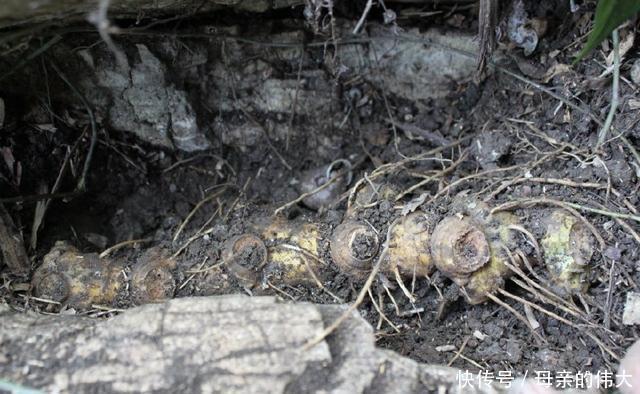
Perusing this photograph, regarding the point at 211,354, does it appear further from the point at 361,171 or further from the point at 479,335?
the point at 361,171

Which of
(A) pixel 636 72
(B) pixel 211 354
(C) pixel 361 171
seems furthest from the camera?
(C) pixel 361 171

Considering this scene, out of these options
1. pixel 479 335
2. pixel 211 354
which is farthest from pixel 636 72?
pixel 211 354

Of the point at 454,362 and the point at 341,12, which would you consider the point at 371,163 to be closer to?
the point at 341,12

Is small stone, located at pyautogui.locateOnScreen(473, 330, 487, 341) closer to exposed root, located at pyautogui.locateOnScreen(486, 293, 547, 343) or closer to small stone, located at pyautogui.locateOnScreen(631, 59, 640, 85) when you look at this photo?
exposed root, located at pyautogui.locateOnScreen(486, 293, 547, 343)

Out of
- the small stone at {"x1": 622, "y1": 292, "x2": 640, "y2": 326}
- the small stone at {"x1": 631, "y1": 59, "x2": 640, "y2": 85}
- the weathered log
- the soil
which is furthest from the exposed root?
the small stone at {"x1": 631, "y1": 59, "x2": 640, "y2": 85}

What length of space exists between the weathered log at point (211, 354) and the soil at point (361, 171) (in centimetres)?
30

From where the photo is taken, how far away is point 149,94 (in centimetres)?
166

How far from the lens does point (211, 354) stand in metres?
1.06

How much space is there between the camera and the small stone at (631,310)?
128 cm

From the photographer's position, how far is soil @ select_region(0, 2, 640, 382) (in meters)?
1.37

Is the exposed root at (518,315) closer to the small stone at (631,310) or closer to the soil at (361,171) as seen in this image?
the soil at (361,171)

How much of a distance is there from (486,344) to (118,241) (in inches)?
38.3

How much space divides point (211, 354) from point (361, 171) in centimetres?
84

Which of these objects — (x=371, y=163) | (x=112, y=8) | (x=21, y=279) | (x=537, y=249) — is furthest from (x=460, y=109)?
(x=21, y=279)
